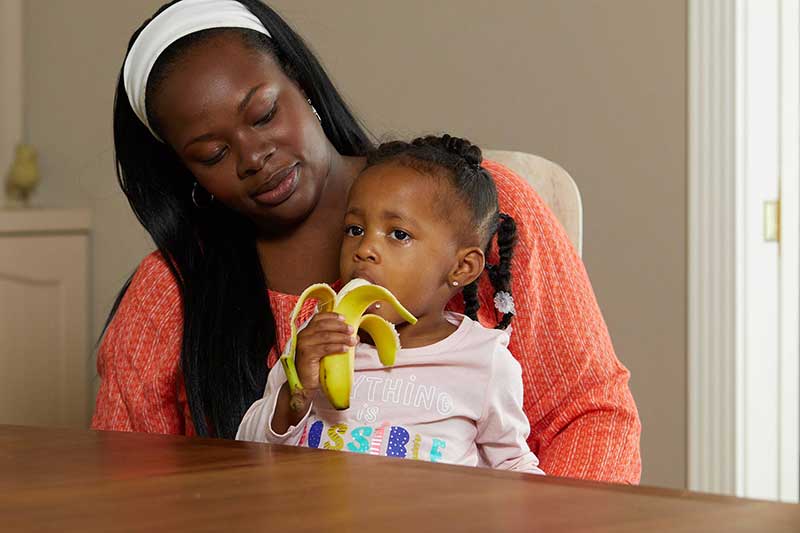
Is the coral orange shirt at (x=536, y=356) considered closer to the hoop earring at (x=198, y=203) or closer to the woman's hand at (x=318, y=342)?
the hoop earring at (x=198, y=203)

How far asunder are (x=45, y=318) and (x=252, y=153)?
2194mm

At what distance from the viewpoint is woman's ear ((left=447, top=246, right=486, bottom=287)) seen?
1.43 meters

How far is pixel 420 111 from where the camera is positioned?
287cm

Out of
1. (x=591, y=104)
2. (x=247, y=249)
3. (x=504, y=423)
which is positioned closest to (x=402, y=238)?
(x=504, y=423)

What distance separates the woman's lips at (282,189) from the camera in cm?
152

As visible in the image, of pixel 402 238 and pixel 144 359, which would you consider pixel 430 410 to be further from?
pixel 144 359

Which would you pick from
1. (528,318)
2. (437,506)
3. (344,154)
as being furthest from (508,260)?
(437,506)

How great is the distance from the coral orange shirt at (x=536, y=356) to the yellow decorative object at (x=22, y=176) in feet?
6.83

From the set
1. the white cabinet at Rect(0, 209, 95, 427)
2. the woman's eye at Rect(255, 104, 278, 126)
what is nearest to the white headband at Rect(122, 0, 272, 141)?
the woman's eye at Rect(255, 104, 278, 126)

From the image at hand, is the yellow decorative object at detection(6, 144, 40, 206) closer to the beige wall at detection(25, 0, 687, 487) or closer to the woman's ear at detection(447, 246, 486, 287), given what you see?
the beige wall at detection(25, 0, 687, 487)

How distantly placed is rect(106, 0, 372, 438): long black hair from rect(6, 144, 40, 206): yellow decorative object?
1.92 metres

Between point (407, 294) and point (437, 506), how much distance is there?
85 cm

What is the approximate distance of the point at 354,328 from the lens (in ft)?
3.93

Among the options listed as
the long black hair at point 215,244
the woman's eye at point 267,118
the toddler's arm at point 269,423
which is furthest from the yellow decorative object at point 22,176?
the toddler's arm at point 269,423
